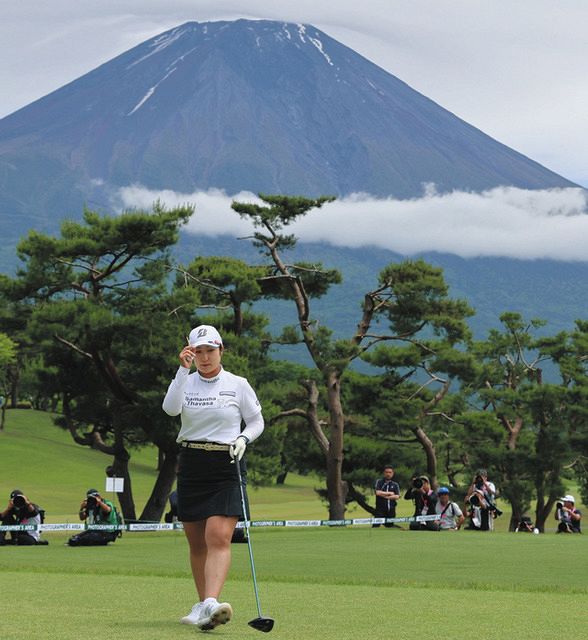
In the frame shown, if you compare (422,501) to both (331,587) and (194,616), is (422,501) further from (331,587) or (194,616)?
(194,616)

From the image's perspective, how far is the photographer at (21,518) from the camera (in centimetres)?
2141

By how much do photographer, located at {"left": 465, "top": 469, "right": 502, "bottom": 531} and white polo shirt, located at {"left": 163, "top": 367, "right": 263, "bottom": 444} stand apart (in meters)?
17.0

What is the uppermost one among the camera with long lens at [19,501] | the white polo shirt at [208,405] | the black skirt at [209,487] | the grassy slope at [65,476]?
the white polo shirt at [208,405]

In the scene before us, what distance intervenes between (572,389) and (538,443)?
2.60 metres

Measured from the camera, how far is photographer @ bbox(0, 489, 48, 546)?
70.2 ft

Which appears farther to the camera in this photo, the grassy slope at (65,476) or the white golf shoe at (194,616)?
the grassy slope at (65,476)

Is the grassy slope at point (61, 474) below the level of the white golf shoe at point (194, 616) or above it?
below

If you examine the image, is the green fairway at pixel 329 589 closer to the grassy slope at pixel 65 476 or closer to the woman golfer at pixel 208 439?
the woman golfer at pixel 208 439

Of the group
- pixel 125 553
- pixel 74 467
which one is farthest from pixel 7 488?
pixel 125 553

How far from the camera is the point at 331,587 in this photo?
11.4 meters

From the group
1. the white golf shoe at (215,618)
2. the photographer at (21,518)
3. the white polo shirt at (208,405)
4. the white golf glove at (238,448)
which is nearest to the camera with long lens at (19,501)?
the photographer at (21,518)

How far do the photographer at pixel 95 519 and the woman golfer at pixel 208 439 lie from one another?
506 inches

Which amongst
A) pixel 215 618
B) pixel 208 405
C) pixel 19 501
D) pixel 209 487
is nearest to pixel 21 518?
pixel 19 501

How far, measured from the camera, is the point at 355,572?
45.9ft
